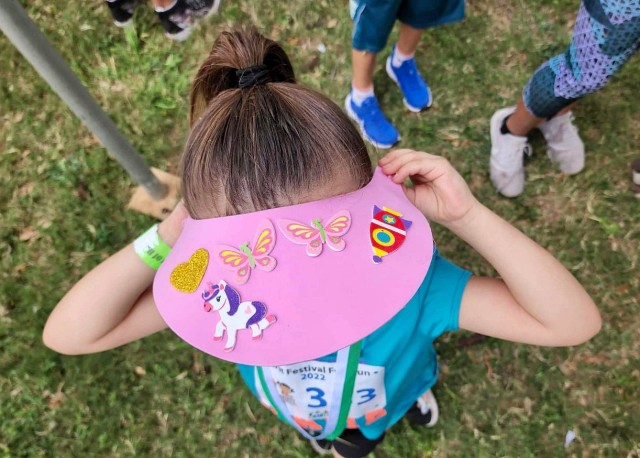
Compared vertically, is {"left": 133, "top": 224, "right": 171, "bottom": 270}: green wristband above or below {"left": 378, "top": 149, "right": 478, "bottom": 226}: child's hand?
above

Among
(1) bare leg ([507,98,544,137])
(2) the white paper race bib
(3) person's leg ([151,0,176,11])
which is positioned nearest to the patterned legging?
(1) bare leg ([507,98,544,137])

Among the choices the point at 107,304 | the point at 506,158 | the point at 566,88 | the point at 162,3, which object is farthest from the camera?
the point at 162,3

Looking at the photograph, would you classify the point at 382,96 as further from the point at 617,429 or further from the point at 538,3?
the point at 617,429

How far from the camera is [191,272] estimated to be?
4.47 feet

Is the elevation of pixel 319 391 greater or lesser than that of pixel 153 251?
lesser

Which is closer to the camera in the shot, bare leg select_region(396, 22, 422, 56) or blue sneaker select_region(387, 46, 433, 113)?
bare leg select_region(396, 22, 422, 56)

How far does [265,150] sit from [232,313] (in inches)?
A: 15.9

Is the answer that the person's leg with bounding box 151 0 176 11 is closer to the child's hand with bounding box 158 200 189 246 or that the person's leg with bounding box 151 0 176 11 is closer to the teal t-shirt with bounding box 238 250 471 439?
the child's hand with bounding box 158 200 189 246

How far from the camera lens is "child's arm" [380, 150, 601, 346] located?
1.55 meters

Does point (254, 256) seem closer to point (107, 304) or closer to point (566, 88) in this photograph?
point (107, 304)

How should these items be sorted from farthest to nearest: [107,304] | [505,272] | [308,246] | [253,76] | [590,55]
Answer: [590,55]
[107,304]
[505,272]
[253,76]
[308,246]

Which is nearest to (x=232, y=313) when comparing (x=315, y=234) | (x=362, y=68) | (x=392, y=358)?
(x=315, y=234)

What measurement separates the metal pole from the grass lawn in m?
0.64

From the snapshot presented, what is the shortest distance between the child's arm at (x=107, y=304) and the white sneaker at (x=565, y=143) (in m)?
2.07
